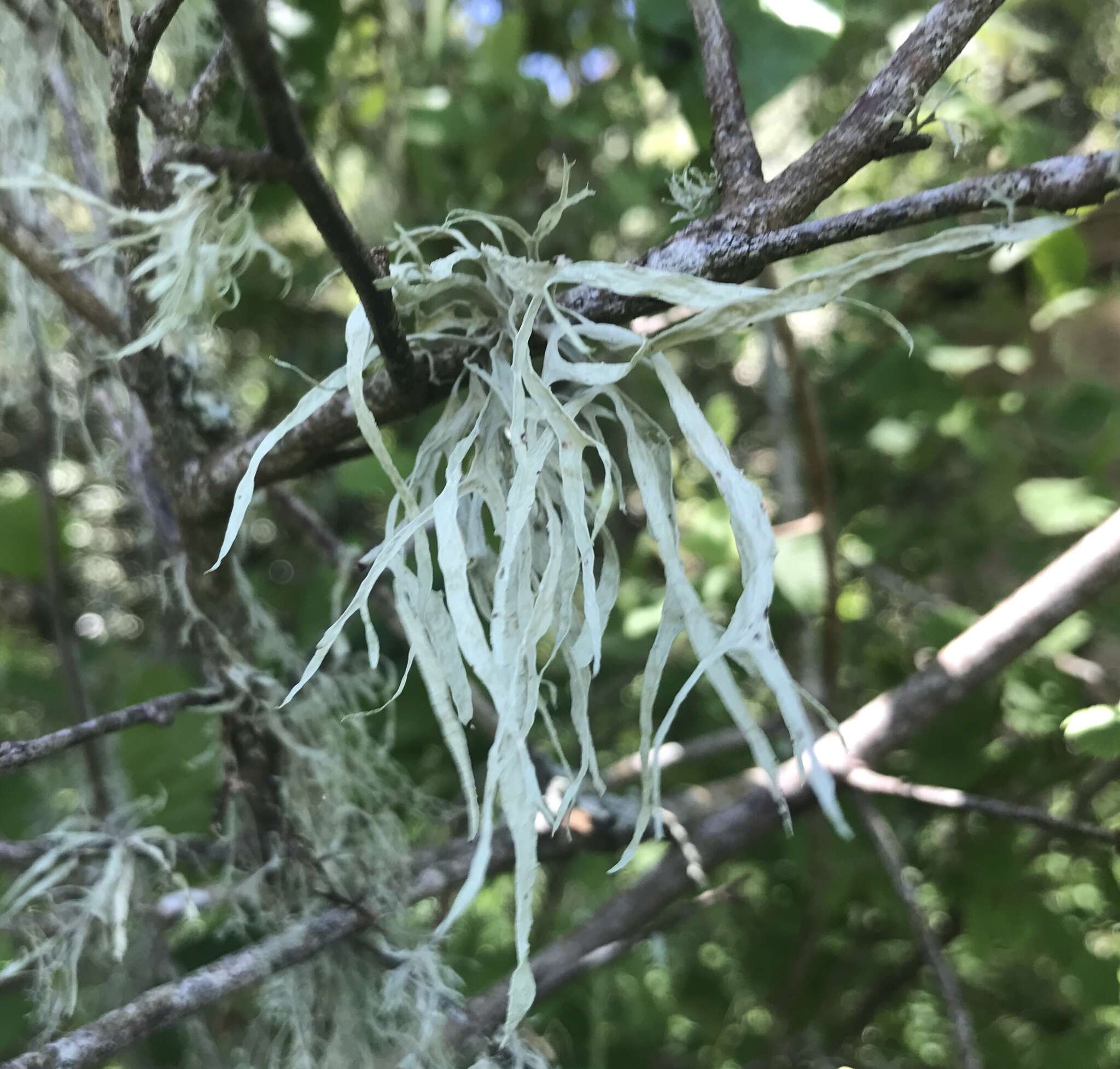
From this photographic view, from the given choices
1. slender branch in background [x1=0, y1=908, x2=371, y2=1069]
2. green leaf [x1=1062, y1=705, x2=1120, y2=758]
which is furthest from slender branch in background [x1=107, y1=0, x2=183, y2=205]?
green leaf [x1=1062, y1=705, x2=1120, y2=758]

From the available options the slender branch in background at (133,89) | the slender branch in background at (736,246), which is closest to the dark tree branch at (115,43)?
the slender branch in background at (133,89)

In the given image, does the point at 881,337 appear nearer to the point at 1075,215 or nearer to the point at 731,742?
the point at 731,742

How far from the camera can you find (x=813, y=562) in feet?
1.74

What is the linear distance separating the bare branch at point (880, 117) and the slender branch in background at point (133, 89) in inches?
6.2

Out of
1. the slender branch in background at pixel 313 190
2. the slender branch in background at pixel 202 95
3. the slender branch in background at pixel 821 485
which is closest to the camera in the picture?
the slender branch in background at pixel 313 190

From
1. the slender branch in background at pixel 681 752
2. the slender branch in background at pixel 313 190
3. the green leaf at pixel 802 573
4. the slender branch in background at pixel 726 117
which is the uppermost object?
the slender branch in background at pixel 726 117

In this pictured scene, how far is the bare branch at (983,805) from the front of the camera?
13.6 inches

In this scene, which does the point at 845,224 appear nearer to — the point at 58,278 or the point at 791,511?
the point at 58,278

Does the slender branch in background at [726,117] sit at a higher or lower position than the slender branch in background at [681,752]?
higher

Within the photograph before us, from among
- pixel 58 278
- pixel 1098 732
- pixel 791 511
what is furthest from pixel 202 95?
pixel 791 511

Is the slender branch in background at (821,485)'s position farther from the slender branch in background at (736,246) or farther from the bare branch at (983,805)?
the slender branch in background at (736,246)

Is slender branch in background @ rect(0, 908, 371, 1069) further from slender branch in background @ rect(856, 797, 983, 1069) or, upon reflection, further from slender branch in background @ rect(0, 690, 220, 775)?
slender branch in background @ rect(856, 797, 983, 1069)

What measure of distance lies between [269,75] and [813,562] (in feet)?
1.46

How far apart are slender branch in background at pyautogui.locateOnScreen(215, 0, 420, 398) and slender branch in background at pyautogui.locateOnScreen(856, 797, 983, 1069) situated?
0.32 meters
